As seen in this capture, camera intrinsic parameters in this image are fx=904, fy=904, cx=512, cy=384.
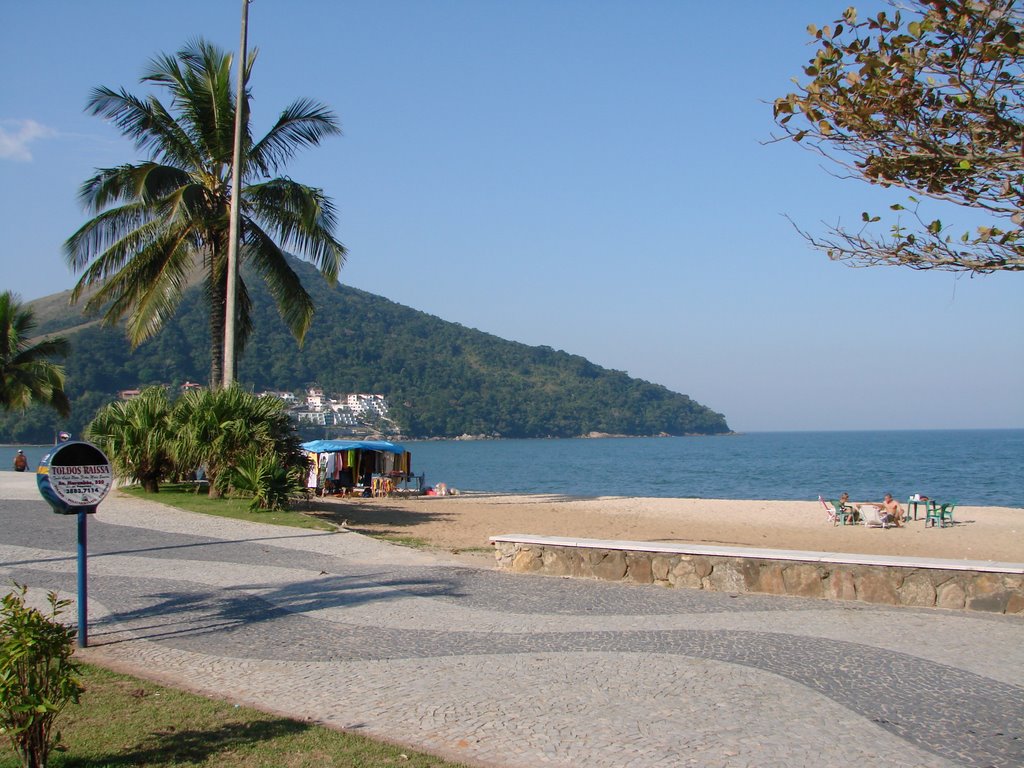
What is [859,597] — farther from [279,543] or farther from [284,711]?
[279,543]

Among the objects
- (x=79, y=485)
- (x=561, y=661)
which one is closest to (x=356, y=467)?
(x=79, y=485)

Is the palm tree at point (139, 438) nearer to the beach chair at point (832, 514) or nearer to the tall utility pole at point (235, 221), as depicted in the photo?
the tall utility pole at point (235, 221)

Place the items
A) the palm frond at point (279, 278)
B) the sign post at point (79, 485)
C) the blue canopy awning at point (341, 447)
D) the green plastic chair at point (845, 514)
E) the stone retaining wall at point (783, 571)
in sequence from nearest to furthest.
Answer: the sign post at point (79, 485) < the stone retaining wall at point (783, 571) < the palm frond at point (279, 278) < the green plastic chair at point (845, 514) < the blue canopy awning at point (341, 447)

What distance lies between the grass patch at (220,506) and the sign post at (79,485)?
7.12 m

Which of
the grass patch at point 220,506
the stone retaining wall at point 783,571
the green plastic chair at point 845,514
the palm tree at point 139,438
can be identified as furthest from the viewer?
the green plastic chair at point 845,514

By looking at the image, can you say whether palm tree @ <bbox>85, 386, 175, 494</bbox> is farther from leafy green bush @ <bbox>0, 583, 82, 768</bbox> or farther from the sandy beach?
leafy green bush @ <bbox>0, 583, 82, 768</bbox>

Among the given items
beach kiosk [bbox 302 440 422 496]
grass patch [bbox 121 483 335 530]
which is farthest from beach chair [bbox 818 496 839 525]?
grass patch [bbox 121 483 335 530]

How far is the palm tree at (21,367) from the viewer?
28719 millimetres

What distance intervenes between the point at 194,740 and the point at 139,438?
14.3 metres

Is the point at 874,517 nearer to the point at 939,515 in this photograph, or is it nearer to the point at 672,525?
the point at 939,515

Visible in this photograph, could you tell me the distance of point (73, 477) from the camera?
22.7ft

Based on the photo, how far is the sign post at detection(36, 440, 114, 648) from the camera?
6.79 meters

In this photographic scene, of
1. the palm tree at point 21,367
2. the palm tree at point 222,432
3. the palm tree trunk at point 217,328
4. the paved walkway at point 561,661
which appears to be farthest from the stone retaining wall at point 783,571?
the palm tree at point 21,367

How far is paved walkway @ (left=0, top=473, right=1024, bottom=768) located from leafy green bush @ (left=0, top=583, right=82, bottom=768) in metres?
1.60
